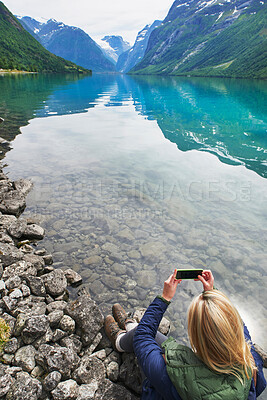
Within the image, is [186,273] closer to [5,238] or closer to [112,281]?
[112,281]

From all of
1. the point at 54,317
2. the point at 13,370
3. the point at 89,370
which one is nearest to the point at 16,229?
the point at 54,317

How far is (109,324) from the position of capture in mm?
5680

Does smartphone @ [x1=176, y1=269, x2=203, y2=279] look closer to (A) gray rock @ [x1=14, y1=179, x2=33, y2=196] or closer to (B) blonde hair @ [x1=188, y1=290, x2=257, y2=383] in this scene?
(B) blonde hair @ [x1=188, y1=290, x2=257, y2=383]

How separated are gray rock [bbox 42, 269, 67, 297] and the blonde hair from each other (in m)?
4.81

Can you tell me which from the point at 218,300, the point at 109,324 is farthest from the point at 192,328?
the point at 109,324

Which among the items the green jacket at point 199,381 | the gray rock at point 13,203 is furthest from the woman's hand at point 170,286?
the gray rock at point 13,203

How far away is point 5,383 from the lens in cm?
404

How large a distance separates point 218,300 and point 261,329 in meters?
4.79

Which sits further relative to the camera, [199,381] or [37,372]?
[37,372]

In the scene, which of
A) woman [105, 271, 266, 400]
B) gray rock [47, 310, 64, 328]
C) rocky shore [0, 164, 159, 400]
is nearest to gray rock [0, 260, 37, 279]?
rocky shore [0, 164, 159, 400]

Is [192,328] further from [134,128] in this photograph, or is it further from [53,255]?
[134,128]

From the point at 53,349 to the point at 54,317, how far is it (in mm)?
845

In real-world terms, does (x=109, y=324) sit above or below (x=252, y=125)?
below

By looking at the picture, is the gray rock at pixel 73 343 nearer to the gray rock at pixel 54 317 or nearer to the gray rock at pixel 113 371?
the gray rock at pixel 54 317
